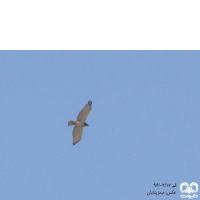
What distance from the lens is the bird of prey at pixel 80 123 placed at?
11359 mm

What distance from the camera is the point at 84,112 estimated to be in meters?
11.4

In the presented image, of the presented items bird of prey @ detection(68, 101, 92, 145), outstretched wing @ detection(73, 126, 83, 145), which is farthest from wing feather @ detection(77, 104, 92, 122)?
outstretched wing @ detection(73, 126, 83, 145)

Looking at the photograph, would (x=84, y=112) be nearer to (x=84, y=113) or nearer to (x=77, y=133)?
(x=84, y=113)

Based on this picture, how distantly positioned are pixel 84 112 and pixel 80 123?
0.43 m

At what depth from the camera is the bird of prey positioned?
37.3ft

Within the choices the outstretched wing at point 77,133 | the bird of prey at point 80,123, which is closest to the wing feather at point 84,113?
the bird of prey at point 80,123

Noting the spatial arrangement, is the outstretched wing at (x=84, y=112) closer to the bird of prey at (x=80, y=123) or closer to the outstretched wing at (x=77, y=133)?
the bird of prey at (x=80, y=123)

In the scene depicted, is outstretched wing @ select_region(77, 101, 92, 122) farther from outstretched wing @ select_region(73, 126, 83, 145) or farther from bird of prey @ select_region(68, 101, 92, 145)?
outstretched wing @ select_region(73, 126, 83, 145)

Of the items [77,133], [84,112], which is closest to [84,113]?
[84,112]
